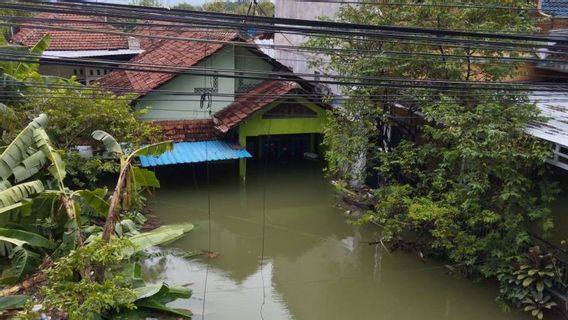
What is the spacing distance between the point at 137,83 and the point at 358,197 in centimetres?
670

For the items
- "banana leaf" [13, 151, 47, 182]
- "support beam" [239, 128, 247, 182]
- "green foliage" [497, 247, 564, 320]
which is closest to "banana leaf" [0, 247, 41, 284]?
"banana leaf" [13, 151, 47, 182]

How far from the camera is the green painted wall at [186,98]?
1338cm

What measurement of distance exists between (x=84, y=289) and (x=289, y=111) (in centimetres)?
926

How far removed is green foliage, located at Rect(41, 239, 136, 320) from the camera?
5.45 meters

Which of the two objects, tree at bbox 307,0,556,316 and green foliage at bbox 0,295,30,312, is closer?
green foliage at bbox 0,295,30,312

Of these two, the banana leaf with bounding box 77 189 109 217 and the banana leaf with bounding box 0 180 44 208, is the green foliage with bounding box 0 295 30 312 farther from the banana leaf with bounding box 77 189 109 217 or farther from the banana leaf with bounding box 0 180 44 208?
the banana leaf with bounding box 77 189 109 217

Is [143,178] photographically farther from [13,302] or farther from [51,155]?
[13,302]

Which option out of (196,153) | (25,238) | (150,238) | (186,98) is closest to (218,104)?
(186,98)

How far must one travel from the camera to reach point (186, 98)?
13820 mm

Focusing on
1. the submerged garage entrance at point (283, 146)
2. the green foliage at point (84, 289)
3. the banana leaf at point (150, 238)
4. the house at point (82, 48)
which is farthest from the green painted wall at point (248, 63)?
the green foliage at point (84, 289)

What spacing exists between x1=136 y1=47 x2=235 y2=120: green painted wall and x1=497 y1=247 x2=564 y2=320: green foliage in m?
8.16

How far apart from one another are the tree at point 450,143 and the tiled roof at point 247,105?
2456mm

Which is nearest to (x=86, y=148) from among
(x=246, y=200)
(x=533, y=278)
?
(x=246, y=200)

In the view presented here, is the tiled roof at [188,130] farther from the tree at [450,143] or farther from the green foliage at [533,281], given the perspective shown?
the green foliage at [533,281]
